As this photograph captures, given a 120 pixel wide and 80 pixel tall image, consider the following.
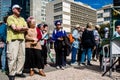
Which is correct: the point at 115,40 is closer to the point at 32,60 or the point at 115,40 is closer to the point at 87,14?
the point at 32,60

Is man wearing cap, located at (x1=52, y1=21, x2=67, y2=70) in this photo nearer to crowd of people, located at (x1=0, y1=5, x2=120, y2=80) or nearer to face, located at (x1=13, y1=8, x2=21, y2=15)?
crowd of people, located at (x1=0, y1=5, x2=120, y2=80)

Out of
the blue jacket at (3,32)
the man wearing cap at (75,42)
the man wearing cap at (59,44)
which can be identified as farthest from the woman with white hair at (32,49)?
the man wearing cap at (75,42)

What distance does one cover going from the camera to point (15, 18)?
9312mm

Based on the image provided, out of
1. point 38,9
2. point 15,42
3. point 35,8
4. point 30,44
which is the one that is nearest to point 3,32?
point 30,44

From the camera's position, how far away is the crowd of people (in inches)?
359

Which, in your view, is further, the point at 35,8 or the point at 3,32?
the point at 35,8

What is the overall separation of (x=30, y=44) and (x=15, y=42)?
1.34 metres

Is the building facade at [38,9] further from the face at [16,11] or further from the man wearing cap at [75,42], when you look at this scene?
the face at [16,11]

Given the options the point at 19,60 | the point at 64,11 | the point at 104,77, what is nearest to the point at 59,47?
the point at 104,77

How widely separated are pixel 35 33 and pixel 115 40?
245 cm

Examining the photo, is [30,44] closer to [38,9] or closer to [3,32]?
[3,32]

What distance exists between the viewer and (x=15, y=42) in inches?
360

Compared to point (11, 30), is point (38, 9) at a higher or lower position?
higher

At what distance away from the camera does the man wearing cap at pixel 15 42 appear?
9000mm
